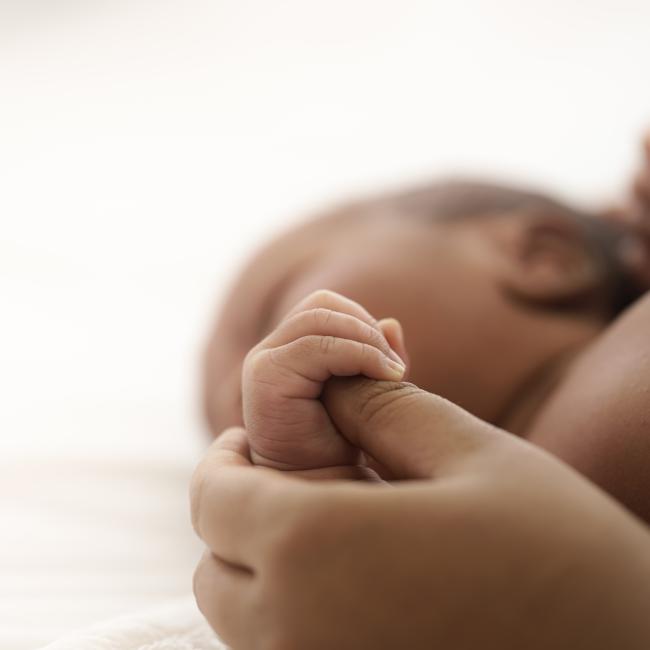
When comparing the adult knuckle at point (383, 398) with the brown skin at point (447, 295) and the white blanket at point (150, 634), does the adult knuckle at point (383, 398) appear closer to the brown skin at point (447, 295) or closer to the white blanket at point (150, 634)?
the white blanket at point (150, 634)

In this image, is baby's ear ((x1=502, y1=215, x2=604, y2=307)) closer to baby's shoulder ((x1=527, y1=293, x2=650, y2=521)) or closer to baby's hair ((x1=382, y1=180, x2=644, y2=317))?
baby's hair ((x1=382, y1=180, x2=644, y2=317))

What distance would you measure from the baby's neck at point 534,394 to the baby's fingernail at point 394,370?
316 mm

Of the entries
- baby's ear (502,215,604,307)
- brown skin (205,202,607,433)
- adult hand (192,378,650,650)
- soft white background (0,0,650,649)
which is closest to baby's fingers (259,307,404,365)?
adult hand (192,378,650,650)

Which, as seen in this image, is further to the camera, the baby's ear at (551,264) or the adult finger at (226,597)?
the baby's ear at (551,264)

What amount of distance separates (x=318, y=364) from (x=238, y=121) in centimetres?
144

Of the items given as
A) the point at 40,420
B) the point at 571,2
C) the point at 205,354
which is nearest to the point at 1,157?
the point at 40,420

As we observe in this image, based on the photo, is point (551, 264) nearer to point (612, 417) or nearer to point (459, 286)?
point (459, 286)

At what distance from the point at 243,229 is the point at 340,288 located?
3.54ft

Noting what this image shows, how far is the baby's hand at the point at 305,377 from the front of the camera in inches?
18.6

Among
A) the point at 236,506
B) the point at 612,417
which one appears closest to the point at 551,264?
the point at 612,417

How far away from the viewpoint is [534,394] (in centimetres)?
82

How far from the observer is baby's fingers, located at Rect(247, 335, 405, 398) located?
0.47 meters

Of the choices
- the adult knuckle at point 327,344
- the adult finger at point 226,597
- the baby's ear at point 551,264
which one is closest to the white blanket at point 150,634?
the adult finger at point 226,597

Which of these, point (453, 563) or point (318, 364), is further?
point (318, 364)
